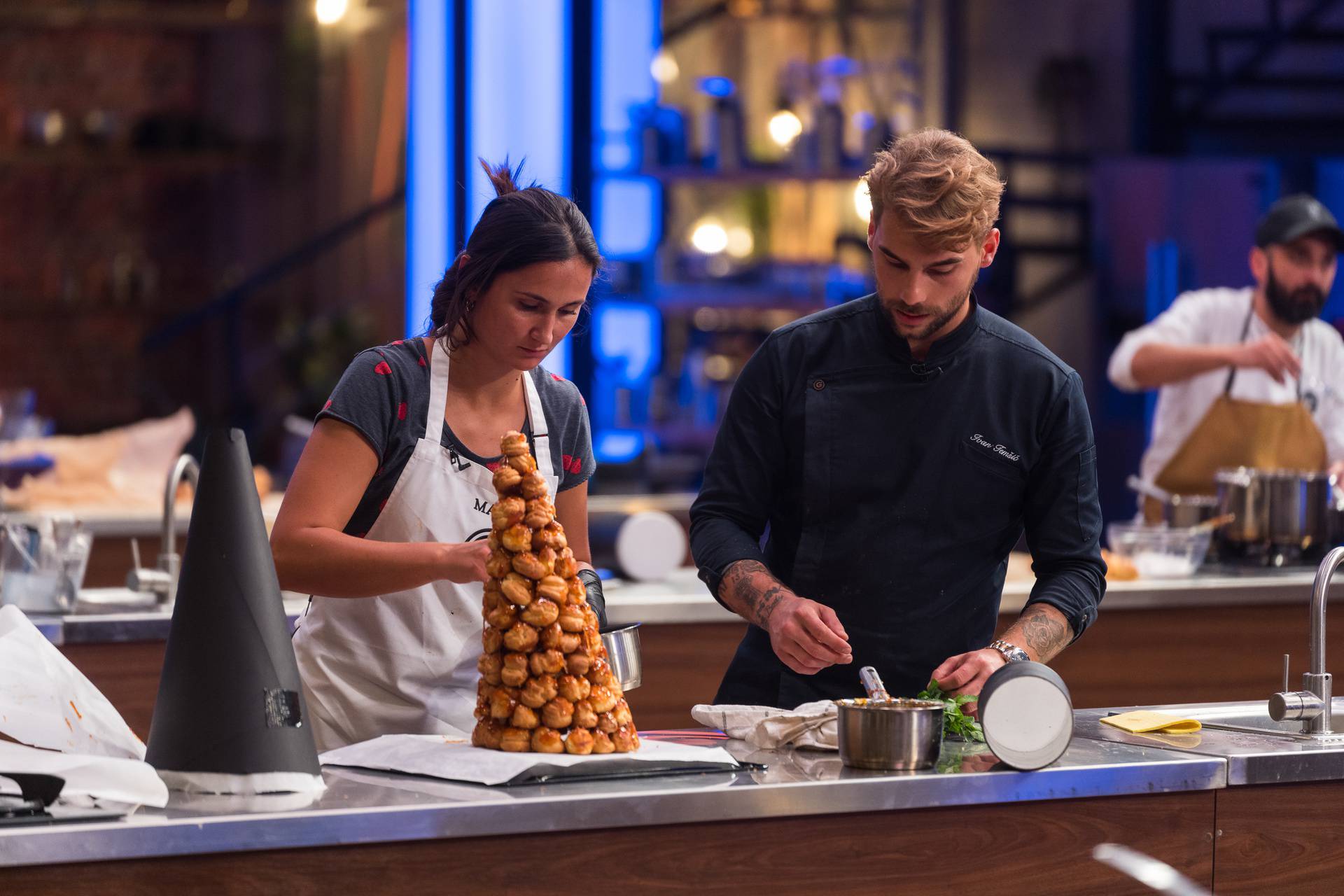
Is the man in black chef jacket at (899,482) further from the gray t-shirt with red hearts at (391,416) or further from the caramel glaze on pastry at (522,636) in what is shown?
the caramel glaze on pastry at (522,636)

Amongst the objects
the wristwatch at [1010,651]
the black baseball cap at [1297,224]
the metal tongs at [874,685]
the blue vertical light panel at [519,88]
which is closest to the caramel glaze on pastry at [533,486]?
the metal tongs at [874,685]

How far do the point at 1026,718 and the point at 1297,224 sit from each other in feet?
9.69

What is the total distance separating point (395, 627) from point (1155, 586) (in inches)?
88.1

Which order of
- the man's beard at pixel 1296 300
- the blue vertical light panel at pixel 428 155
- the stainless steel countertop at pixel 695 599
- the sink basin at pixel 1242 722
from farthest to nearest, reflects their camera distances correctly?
the blue vertical light panel at pixel 428 155
the man's beard at pixel 1296 300
the stainless steel countertop at pixel 695 599
the sink basin at pixel 1242 722

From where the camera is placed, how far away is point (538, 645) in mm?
1974

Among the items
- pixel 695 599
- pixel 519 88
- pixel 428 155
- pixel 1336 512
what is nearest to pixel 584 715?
pixel 695 599

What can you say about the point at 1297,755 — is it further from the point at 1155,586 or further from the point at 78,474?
the point at 78,474

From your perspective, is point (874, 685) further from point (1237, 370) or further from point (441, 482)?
point (1237, 370)

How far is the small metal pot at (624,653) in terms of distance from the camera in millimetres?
2252

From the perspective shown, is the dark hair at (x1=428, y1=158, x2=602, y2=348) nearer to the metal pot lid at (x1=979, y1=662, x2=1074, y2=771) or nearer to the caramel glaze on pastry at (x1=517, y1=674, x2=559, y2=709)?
the caramel glaze on pastry at (x1=517, y1=674, x2=559, y2=709)

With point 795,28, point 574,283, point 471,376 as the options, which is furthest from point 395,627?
point 795,28

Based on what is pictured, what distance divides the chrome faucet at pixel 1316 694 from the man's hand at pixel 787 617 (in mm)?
620

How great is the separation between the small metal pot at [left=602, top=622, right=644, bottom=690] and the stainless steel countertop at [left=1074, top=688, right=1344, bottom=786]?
1.99ft

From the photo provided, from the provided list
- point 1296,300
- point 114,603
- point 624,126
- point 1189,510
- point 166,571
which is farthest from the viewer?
point 624,126
